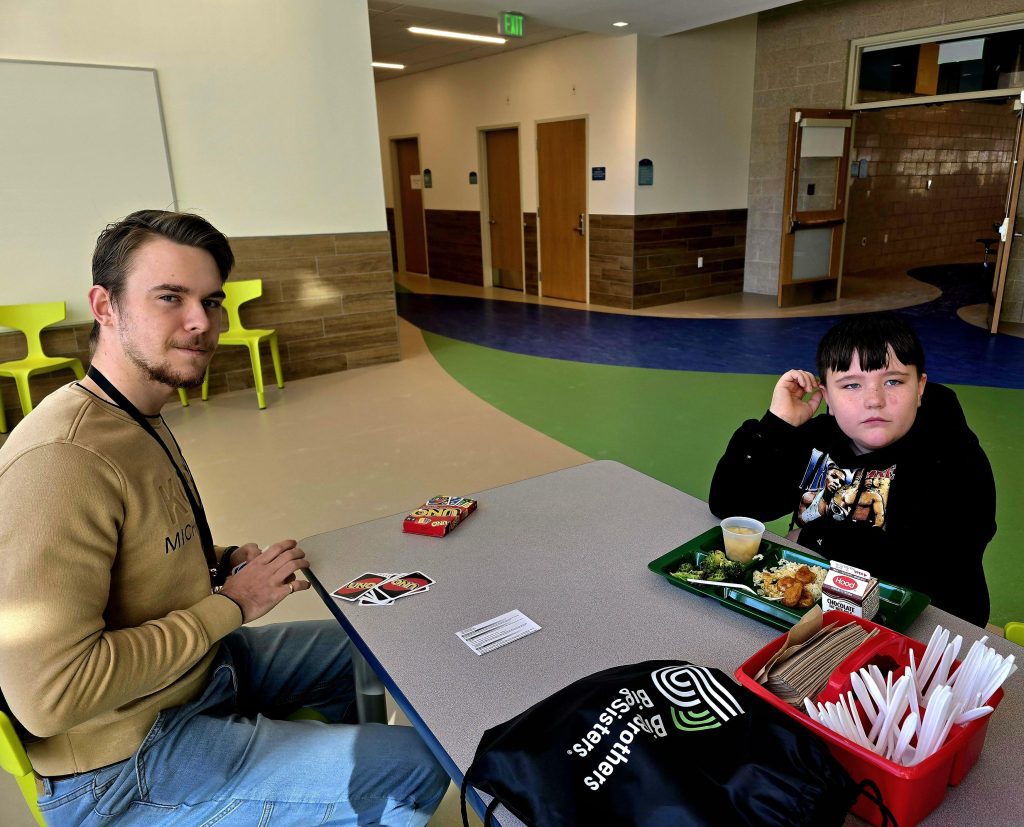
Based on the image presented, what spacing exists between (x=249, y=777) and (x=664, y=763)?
715 mm

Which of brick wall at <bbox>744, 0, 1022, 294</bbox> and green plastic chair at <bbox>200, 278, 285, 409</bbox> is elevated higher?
brick wall at <bbox>744, 0, 1022, 294</bbox>

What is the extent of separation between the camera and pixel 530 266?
9.71 meters

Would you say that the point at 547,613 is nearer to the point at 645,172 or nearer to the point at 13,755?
the point at 13,755

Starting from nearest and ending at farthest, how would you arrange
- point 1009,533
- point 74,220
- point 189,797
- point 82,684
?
point 82,684, point 189,797, point 1009,533, point 74,220

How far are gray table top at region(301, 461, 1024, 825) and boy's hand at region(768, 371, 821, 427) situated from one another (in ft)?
0.95

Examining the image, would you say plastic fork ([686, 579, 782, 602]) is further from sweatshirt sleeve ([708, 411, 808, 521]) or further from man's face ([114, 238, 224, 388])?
man's face ([114, 238, 224, 388])

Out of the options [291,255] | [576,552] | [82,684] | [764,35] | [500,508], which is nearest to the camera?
[82,684]

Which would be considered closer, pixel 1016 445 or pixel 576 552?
pixel 576 552

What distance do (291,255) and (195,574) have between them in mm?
4748

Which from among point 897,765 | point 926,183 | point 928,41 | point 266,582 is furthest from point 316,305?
point 926,183

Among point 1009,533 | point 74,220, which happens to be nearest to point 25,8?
point 74,220

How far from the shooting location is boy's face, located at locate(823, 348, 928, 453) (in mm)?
1519

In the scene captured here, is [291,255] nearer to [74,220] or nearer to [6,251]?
[74,220]

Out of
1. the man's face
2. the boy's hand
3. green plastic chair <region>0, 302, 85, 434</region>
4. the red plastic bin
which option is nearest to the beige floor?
green plastic chair <region>0, 302, 85, 434</region>
